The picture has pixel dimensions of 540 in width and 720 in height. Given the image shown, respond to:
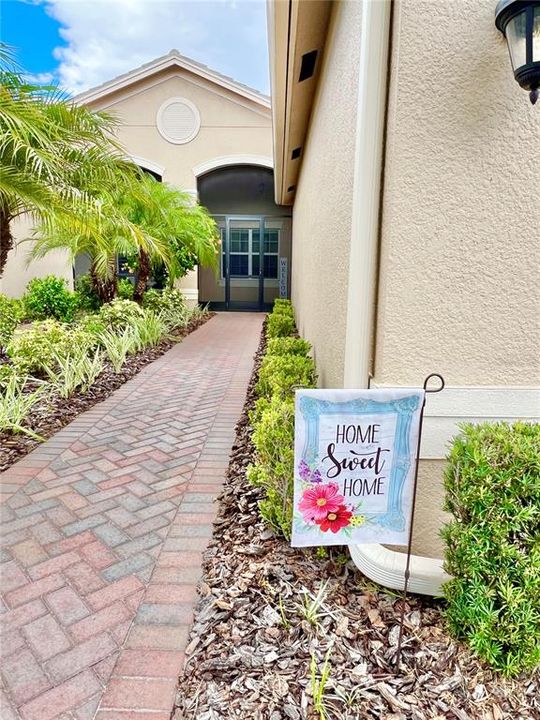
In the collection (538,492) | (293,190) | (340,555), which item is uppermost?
(293,190)

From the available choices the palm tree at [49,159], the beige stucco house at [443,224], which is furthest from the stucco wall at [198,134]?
the beige stucco house at [443,224]

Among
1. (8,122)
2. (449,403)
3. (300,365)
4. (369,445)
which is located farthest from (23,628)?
(8,122)

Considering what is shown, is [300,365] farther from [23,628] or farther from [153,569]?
[23,628]

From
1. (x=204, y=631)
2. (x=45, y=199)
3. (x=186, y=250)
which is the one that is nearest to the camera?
(x=204, y=631)

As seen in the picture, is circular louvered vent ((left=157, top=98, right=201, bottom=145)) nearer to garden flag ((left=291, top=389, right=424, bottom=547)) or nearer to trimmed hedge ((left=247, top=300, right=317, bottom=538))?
trimmed hedge ((left=247, top=300, right=317, bottom=538))

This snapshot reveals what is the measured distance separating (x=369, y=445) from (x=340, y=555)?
0.91 meters

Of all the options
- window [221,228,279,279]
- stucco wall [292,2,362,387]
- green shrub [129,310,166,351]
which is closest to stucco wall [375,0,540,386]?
stucco wall [292,2,362,387]

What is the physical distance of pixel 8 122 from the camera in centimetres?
423

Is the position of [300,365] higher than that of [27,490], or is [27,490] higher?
[300,365]

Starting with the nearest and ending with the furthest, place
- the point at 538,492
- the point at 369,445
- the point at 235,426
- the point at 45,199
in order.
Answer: the point at 538,492
the point at 369,445
the point at 235,426
the point at 45,199

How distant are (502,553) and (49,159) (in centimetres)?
525

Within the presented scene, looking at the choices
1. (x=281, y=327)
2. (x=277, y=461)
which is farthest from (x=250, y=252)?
(x=277, y=461)

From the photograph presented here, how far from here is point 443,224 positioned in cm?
195

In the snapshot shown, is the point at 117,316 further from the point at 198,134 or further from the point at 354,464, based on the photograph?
the point at 198,134
